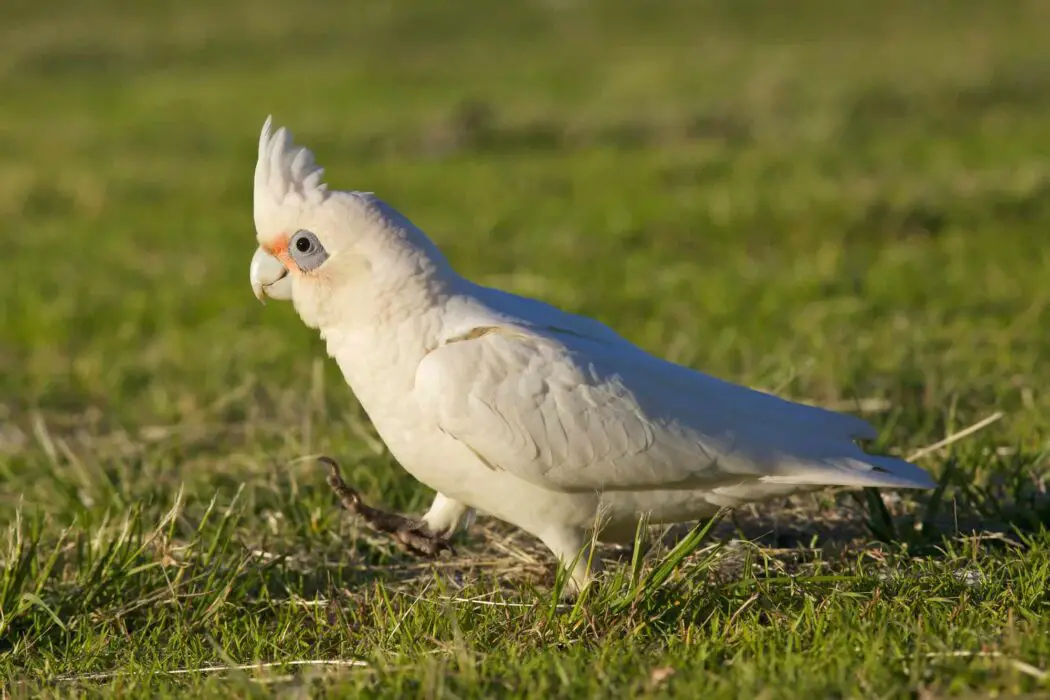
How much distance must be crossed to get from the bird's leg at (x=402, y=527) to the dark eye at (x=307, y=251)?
0.64 m

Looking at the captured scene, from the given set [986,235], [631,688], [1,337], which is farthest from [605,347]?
[986,235]

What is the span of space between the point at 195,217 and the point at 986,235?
263 inches

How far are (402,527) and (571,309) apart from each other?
12.5 ft

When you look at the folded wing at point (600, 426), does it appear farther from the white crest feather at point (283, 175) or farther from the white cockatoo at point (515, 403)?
the white crest feather at point (283, 175)

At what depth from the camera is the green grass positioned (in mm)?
3268

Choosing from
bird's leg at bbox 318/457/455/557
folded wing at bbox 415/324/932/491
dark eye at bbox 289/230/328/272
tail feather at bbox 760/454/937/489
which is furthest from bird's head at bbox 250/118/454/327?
tail feather at bbox 760/454/937/489

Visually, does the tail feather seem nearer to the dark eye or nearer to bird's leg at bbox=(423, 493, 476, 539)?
bird's leg at bbox=(423, 493, 476, 539)

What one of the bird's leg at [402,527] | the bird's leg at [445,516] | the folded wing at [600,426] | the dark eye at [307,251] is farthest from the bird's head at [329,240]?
the bird's leg at [445,516]

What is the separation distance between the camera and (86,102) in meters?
19.3

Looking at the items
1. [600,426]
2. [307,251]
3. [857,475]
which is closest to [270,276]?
[307,251]

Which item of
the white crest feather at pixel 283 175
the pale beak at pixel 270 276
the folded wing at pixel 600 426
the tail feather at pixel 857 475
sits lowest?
the tail feather at pixel 857 475

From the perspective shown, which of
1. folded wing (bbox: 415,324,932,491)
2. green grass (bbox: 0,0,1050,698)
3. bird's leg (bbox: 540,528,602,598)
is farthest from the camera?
bird's leg (bbox: 540,528,602,598)

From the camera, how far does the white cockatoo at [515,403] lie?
3521 mm

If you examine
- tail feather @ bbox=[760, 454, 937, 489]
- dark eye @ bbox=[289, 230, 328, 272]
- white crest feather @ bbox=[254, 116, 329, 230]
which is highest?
white crest feather @ bbox=[254, 116, 329, 230]
